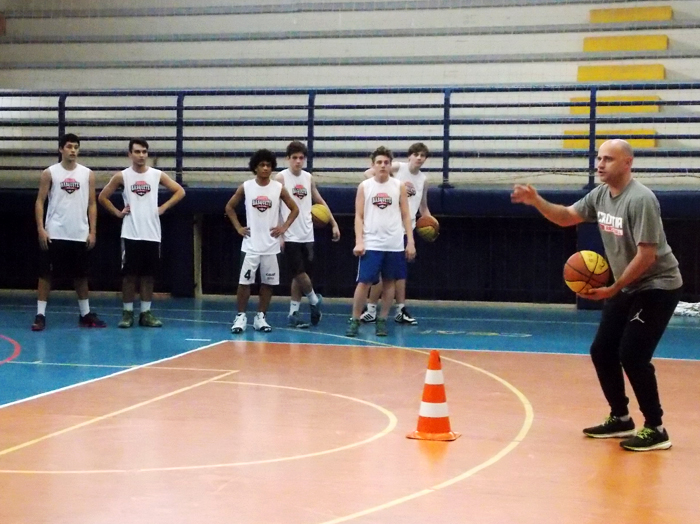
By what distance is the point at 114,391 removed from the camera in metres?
7.66

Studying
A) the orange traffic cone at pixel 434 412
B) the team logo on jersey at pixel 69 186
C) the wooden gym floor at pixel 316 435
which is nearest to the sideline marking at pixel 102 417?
the wooden gym floor at pixel 316 435

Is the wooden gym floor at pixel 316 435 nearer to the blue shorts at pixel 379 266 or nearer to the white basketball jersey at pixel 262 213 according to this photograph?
the blue shorts at pixel 379 266

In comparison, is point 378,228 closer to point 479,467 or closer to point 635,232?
point 635,232

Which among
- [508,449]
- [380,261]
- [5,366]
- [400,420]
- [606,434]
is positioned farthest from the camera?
[380,261]

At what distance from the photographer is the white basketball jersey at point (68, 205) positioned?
11.5m

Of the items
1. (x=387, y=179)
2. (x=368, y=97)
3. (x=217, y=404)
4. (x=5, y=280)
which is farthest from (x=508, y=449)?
(x=5, y=280)

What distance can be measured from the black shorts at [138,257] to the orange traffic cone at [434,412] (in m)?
6.13

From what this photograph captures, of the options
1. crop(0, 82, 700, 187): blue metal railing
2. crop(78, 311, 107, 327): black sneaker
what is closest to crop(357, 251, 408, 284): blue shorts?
crop(78, 311, 107, 327): black sneaker

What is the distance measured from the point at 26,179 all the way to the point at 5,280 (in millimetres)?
1674

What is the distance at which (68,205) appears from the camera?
37.8 feet

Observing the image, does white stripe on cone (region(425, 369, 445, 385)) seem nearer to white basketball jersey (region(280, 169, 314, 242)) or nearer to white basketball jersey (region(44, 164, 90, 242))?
white basketball jersey (region(280, 169, 314, 242))

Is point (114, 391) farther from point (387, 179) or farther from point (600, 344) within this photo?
point (387, 179)

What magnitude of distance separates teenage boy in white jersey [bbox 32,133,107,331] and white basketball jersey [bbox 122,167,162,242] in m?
0.38

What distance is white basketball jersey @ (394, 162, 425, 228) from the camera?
12.5 metres
